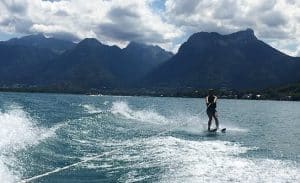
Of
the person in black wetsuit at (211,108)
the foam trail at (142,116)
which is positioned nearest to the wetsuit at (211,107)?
the person in black wetsuit at (211,108)

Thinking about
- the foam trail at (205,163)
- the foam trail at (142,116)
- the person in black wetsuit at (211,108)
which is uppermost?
the person in black wetsuit at (211,108)

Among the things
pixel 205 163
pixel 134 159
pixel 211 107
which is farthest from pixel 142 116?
pixel 205 163

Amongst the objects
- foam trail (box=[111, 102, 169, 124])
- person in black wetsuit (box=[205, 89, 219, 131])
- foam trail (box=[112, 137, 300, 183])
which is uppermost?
person in black wetsuit (box=[205, 89, 219, 131])

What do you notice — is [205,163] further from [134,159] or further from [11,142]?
[11,142]

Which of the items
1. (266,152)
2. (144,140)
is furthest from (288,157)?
(144,140)

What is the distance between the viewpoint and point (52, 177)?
679 inches

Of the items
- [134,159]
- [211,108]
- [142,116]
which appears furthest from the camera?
[142,116]

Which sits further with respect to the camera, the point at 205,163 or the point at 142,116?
the point at 142,116

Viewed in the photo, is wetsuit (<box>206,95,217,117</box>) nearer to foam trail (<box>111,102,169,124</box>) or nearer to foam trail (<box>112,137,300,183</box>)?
foam trail (<box>111,102,169,124</box>)

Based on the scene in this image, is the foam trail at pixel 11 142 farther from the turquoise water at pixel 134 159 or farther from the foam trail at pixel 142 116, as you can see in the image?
the foam trail at pixel 142 116

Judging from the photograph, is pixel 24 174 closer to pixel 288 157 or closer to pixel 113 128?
pixel 288 157

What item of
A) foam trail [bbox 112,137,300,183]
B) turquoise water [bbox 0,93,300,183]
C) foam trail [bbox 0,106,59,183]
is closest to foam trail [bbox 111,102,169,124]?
turquoise water [bbox 0,93,300,183]

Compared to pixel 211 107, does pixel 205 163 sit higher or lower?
lower

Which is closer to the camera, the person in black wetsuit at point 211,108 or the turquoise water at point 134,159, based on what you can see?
the turquoise water at point 134,159
